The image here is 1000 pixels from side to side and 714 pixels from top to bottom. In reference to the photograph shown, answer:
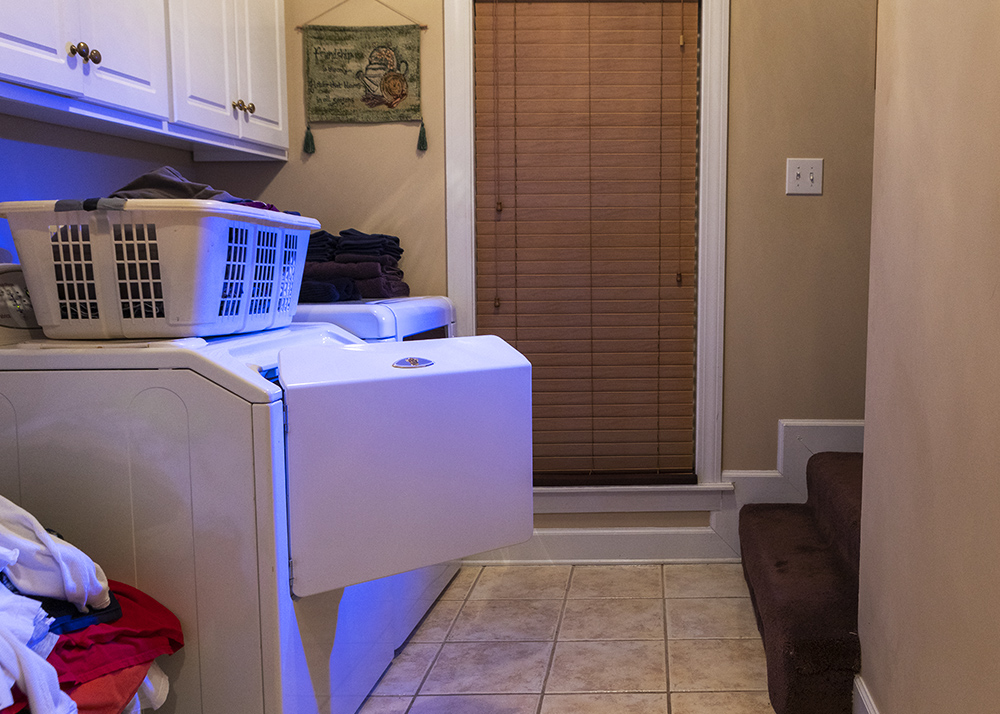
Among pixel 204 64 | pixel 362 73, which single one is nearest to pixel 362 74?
pixel 362 73

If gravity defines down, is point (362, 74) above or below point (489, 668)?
above

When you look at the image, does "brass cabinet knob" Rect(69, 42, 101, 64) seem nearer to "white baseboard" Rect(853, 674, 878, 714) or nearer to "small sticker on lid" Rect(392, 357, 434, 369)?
"small sticker on lid" Rect(392, 357, 434, 369)

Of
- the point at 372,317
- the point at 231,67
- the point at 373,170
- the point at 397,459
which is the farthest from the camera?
the point at 373,170

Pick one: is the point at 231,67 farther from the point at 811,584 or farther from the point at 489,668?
the point at 811,584

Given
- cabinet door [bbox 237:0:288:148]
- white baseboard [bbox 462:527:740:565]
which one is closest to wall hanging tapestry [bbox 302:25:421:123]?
cabinet door [bbox 237:0:288:148]

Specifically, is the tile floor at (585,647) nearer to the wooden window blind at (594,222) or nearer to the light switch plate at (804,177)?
the wooden window blind at (594,222)

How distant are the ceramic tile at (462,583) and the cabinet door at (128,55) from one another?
1.63 meters

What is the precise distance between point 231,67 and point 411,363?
1380mm

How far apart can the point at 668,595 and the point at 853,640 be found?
881 mm

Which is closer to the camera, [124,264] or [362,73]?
[124,264]

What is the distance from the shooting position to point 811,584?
2172 mm

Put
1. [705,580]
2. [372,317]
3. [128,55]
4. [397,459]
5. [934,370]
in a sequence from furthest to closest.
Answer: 1. [705,580]
2. [372,317]
3. [128,55]
4. [397,459]
5. [934,370]

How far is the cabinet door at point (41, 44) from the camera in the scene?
1.54 m

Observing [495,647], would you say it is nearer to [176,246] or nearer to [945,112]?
[176,246]
